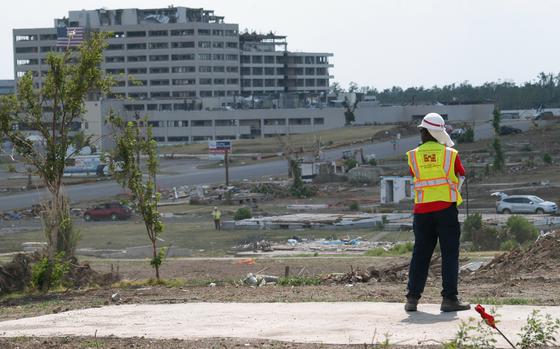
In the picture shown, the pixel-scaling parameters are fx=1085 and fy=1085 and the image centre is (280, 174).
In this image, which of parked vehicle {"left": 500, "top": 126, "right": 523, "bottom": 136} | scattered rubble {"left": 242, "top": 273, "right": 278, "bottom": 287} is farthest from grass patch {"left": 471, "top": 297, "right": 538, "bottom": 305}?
parked vehicle {"left": 500, "top": 126, "right": 523, "bottom": 136}

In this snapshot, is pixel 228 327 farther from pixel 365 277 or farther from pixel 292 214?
pixel 292 214

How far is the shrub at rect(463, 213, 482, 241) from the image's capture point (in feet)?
121

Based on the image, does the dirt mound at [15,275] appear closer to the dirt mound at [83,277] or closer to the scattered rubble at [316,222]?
the dirt mound at [83,277]

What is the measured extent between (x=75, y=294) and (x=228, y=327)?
16.7 ft

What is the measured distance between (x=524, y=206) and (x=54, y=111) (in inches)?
1467

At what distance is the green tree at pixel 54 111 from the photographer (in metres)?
16.9

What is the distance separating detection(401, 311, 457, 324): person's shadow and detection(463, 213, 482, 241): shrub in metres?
27.1

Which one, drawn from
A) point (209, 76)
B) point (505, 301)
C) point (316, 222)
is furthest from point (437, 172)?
point (209, 76)

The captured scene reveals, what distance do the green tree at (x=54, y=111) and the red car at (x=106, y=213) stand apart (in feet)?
136

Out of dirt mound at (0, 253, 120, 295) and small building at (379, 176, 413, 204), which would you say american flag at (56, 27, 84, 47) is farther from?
small building at (379, 176, 413, 204)

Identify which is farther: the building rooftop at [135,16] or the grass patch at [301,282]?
the building rooftop at [135,16]

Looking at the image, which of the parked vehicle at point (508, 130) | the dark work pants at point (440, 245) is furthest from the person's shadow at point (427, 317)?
the parked vehicle at point (508, 130)

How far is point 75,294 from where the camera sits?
47.4ft

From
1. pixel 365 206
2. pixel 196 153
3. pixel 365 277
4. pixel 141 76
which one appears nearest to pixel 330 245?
pixel 365 206
